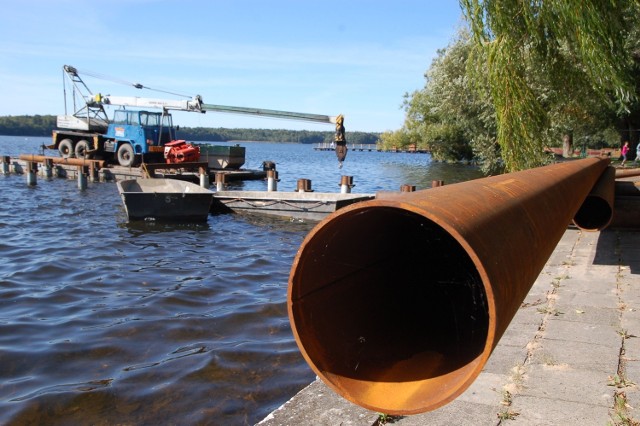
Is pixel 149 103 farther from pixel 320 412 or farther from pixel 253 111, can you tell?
pixel 320 412

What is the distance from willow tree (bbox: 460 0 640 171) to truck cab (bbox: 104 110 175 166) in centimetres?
2164

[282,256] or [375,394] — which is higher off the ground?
[375,394]

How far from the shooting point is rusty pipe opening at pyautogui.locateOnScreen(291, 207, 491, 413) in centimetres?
192

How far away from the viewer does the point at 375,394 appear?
1918 mm

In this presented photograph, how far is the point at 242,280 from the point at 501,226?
884 centimetres

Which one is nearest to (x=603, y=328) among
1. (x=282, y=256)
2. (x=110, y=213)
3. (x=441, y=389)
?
(x=441, y=389)

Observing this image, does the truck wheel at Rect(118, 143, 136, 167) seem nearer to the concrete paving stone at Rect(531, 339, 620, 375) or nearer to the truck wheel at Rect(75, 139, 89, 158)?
the truck wheel at Rect(75, 139, 89, 158)

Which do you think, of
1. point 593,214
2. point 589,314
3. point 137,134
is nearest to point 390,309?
point 589,314

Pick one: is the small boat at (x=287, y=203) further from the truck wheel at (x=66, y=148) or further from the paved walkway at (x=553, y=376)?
the truck wheel at (x=66, y=148)

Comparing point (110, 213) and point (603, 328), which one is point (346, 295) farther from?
point (110, 213)

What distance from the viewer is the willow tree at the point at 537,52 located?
7973mm

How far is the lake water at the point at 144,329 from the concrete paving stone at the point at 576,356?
2.41 meters

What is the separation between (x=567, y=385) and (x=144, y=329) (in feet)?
A: 17.7

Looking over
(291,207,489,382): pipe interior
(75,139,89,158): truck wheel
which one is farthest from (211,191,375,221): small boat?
(75,139,89,158): truck wheel
